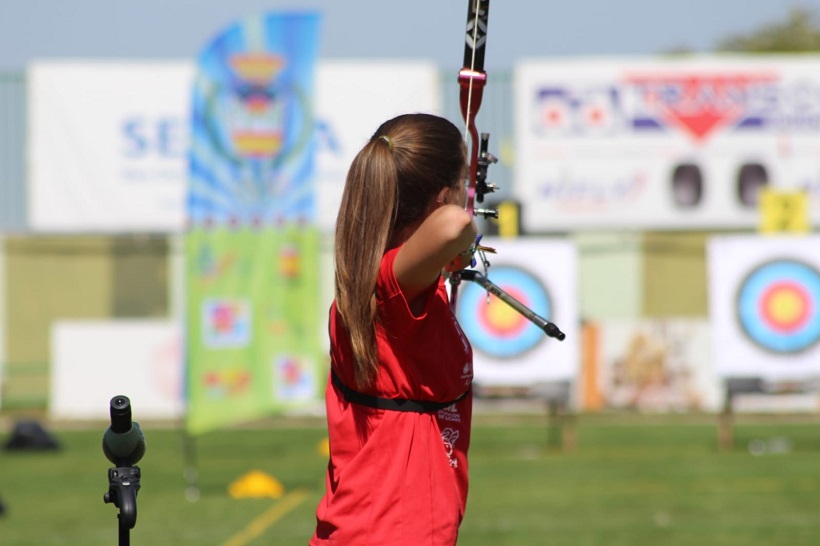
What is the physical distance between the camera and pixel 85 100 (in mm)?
18000

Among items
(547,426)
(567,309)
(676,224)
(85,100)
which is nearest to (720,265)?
(567,309)

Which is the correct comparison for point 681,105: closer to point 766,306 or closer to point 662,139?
point 662,139

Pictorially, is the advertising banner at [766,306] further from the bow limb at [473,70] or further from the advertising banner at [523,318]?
the bow limb at [473,70]

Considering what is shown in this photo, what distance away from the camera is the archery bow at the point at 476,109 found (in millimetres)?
2451

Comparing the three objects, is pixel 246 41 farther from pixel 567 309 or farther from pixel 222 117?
pixel 567 309

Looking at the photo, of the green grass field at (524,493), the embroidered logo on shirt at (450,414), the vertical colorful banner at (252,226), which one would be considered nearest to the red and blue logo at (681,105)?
the green grass field at (524,493)

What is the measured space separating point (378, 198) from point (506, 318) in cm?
960

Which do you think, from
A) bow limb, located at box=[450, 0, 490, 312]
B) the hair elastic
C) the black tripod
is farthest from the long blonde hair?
the black tripod

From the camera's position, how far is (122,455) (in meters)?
2.23

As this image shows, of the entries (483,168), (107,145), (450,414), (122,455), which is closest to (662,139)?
(107,145)

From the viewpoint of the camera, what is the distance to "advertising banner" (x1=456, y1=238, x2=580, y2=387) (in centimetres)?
1154

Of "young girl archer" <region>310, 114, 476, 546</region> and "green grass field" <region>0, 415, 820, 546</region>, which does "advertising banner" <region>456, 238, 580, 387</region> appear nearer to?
"green grass field" <region>0, 415, 820, 546</region>

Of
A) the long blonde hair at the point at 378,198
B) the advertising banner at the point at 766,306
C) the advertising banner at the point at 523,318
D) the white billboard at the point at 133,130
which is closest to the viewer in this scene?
the long blonde hair at the point at 378,198

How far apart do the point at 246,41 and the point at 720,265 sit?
524cm
